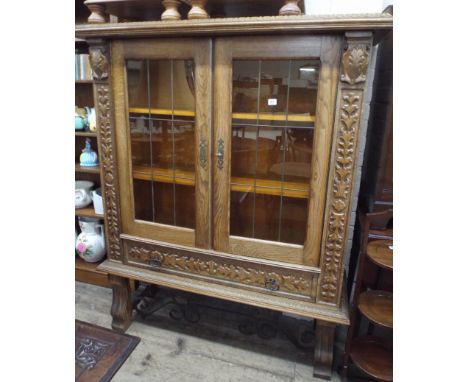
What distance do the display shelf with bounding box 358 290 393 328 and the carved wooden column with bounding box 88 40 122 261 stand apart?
1.08 m

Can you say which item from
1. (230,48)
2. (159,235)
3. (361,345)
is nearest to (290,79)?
(230,48)

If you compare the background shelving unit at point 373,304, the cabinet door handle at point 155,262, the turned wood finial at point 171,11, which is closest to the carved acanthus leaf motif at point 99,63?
the turned wood finial at point 171,11

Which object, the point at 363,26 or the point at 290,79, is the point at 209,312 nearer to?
the point at 290,79

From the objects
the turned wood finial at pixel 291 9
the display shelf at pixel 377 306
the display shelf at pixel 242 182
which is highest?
the turned wood finial at pixel 291 9

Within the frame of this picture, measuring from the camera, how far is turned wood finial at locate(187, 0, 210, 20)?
1162 millimetres

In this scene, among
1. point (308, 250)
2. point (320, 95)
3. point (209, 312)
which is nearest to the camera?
point (320, 95)

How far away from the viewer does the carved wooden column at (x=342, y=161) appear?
3.29ft

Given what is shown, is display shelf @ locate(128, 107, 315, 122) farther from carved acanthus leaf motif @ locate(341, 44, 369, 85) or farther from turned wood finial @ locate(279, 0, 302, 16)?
turned wood finial @ locate(279, 0, 302, 16)

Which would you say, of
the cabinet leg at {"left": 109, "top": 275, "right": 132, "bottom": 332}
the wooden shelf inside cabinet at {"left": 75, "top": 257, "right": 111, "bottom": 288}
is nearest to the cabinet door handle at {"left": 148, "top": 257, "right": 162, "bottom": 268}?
the cabinet leg at {"left": 109, "top": 275, "right": 132, "bottom": 332}

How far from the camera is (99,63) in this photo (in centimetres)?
127

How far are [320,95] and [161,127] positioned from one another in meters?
0.64

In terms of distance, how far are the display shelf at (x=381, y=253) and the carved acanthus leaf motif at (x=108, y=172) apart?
1.06 m

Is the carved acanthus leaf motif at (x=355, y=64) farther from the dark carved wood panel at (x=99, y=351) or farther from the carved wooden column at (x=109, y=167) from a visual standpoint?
the dark carved wood panel at (x=99, y=351)

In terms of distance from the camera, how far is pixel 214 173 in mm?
1268
